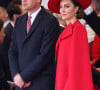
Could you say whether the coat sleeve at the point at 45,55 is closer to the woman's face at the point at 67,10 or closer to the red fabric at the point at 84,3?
the woman's face at the point at 67,10

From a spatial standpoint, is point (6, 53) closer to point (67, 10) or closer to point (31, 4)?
point (31, 4)

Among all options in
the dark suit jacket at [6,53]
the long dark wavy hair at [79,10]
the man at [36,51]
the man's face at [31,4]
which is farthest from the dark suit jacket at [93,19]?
the dark suit jacket at [6,53]

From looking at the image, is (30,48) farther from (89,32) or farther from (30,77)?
(89,32)

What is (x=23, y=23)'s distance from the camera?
7.54 feet

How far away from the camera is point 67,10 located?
2119 millimetres

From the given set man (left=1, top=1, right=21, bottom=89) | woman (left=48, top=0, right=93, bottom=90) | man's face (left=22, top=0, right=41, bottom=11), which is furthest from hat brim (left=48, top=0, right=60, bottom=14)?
man (left=1, top=1, right=21, bottom=89)

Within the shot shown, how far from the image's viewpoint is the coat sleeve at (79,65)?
196 centimetres

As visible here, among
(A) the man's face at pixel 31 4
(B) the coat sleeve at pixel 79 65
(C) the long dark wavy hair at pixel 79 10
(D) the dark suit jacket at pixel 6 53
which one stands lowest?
(D) the dark suit jacket at pixel 6 53

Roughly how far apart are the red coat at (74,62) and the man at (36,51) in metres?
0.17

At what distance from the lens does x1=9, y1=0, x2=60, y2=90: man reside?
2.14 meters

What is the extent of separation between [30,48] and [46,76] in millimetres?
271

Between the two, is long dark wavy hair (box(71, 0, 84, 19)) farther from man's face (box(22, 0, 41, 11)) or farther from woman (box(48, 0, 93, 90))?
man's face (box(22, 0, 41, 11))

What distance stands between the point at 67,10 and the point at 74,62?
0.44 meters

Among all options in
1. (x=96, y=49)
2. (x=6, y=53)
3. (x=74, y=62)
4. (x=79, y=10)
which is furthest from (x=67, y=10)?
(x=6, y=53)
